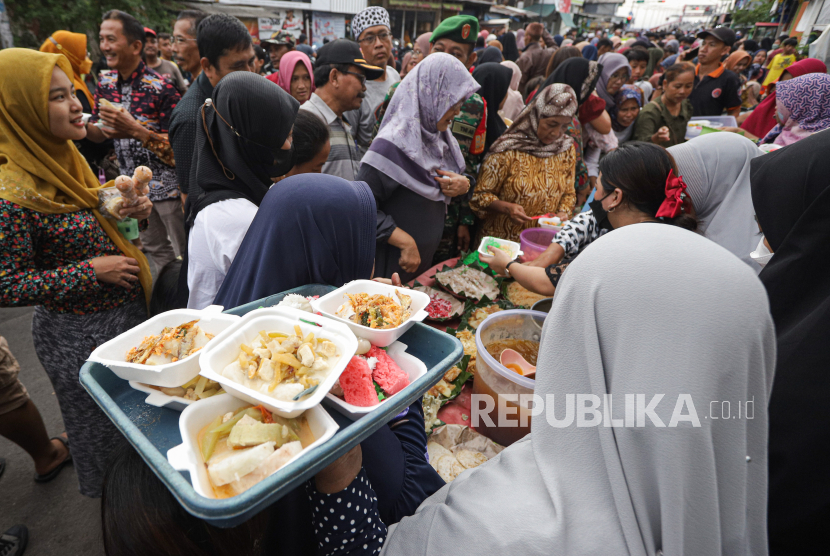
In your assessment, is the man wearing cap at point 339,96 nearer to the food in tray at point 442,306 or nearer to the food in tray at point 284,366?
the food in tray at point 442,306

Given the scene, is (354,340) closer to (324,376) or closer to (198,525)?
(324,376)

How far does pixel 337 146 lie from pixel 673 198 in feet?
7.85

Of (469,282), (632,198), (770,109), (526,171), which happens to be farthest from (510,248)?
(770,109)

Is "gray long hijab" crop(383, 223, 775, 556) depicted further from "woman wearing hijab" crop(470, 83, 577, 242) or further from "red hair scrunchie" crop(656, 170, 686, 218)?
"woman wearing hijab" crop(470, 83, 577, 242)

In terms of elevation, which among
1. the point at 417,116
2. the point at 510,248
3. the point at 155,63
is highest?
the point at 155,63

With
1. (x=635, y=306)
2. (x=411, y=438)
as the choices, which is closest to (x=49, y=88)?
(x=411, y=438)

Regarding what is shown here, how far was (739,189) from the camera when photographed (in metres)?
2.04

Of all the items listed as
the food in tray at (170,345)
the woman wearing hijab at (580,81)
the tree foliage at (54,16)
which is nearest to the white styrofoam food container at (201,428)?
the food in tray at (170,345)

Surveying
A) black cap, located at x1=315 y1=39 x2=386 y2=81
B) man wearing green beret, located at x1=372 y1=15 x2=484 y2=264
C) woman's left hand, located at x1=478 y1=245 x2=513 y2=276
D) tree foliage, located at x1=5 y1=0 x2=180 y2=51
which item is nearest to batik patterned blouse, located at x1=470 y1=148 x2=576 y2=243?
man wearing green beret, located at x1=372 y1=15 x2=484 y2=264

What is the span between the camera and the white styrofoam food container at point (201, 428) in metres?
0.69

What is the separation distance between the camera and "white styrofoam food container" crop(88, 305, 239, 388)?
87cm

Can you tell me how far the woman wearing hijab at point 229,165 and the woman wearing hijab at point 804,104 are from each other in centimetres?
428

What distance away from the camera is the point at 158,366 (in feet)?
2.83

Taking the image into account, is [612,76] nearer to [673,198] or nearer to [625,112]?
[625,112]
